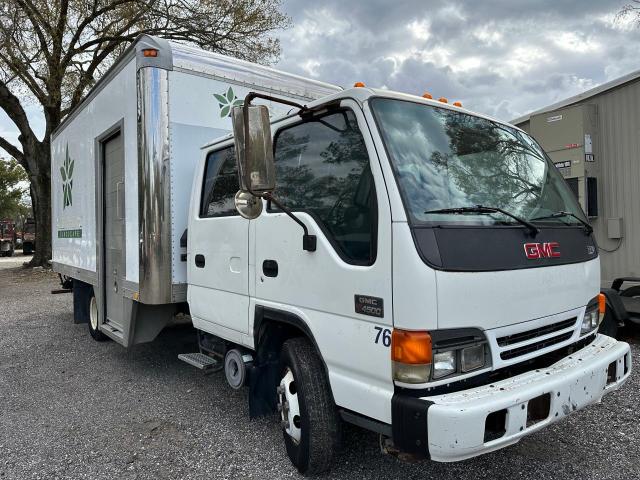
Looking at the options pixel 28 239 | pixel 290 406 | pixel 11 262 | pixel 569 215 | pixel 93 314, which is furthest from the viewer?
pixel 28 239

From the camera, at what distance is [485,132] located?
126 inches

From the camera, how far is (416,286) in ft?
7.43

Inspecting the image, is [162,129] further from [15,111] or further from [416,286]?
[15,111]

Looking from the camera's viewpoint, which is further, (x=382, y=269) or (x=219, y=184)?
(x=219, y=184)

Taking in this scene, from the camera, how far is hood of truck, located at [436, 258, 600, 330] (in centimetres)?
230

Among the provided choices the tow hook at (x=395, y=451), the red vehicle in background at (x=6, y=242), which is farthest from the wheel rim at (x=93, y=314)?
the red vehicle in background at (x=6, y=242)

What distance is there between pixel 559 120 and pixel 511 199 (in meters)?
Answer: 4.10

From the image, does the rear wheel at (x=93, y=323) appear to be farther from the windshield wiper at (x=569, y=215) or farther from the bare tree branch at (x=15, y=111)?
the bare tree branch at (x=15, y=111)

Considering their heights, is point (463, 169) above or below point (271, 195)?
above

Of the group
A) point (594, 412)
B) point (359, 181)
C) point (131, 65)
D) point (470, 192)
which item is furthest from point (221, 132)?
point (594, 412)

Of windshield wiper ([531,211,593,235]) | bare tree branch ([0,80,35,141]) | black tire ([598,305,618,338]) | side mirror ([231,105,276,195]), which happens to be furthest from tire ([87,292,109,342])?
bare tree branch ([0,80,35,141])

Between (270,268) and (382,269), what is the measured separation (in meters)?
1.01

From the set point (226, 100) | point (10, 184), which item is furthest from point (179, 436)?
point (10, 184)

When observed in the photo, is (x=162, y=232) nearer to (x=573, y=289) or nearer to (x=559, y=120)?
(x=573, y=289)
